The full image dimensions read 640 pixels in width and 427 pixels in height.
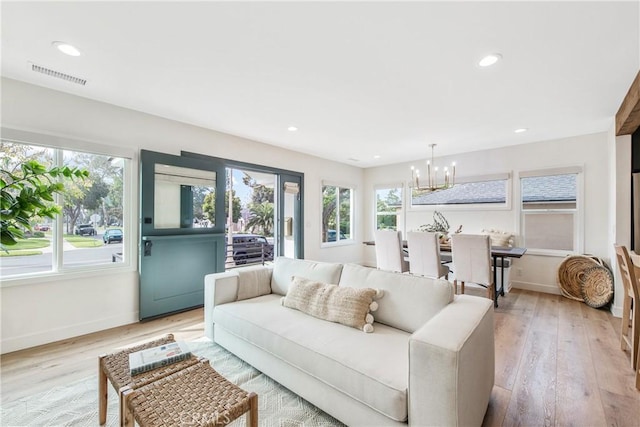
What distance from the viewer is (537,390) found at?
1.94 meters

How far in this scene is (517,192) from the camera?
15.5ft

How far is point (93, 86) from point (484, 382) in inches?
157

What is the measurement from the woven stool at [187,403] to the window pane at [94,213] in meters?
2.33

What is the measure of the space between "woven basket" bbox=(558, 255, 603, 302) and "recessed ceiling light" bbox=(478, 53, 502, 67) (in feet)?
11.5

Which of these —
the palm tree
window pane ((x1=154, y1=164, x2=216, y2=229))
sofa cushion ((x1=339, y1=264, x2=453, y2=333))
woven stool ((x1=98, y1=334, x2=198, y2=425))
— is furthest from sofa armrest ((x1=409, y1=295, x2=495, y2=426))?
the palm tree

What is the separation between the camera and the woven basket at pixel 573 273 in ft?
12.8

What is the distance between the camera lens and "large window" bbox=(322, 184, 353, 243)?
6.14 m

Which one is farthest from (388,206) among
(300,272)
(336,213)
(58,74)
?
(58,74)

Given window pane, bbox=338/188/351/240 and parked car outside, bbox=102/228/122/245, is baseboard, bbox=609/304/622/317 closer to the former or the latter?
window pane, bbox=338/188/351/240

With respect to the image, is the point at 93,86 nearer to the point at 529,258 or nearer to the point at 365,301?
the point at 365,301

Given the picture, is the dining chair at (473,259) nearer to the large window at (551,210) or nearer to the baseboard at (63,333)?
the large window at (551,210)

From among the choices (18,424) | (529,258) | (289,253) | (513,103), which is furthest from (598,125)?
(18,424)

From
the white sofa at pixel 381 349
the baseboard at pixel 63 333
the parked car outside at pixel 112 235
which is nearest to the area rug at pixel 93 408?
the white sofa at pixel 381 349

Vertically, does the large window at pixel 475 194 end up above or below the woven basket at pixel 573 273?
above
